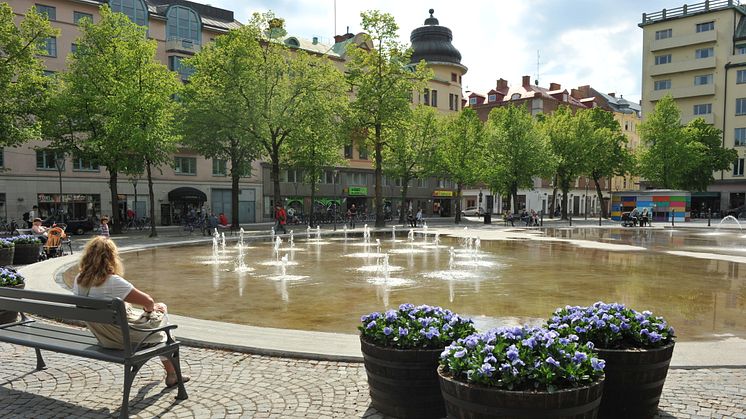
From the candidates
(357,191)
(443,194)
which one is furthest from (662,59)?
(357,191)

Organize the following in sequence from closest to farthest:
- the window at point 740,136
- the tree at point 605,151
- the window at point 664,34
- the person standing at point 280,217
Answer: the person standing at point 280,217
the tree at point 605,151
the window at point 740,136
the window at point 664,34

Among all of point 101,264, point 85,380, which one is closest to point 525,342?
point 101,264

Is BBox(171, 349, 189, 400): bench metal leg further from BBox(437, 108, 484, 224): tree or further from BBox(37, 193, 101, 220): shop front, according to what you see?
BBox(437, 108, 484, 224): tree

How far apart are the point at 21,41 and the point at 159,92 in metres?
7.15

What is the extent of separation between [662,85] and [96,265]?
281 feet

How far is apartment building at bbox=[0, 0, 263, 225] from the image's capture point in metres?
41.7

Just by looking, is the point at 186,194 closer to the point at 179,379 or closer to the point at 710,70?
the point at 179,379

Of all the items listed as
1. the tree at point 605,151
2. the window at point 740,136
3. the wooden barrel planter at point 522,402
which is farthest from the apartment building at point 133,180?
the window at point 740,136

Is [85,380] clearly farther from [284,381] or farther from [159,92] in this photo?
[159,92]

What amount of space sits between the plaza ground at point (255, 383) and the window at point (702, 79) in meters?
78.3

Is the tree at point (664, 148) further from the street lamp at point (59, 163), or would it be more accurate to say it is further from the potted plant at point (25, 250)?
the potted plant at point (25, 250)

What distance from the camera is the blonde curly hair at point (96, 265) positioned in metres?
5.49

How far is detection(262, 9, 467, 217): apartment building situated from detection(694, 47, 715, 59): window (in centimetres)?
3165

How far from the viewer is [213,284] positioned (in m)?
13.6
